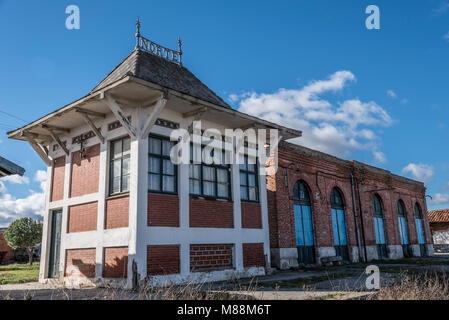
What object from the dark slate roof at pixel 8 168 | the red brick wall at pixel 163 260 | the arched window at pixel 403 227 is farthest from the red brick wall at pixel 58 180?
the arched window at pixel 403 227

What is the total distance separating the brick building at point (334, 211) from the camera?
50.8 feet

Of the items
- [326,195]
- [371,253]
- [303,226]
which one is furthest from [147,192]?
[371,253]

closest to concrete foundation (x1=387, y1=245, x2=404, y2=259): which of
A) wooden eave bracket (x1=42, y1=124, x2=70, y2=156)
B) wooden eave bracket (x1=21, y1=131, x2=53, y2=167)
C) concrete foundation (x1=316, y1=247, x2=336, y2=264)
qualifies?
concrete foundation (x1=316, y1=247, x2=336, y2=264)

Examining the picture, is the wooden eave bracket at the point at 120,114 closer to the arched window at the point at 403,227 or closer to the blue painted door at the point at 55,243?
the blue painted door at the point at 55,243

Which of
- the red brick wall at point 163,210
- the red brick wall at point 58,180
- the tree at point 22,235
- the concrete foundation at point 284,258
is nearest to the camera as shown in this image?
the red brick wall at point 163,210

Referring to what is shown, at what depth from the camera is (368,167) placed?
875 inches

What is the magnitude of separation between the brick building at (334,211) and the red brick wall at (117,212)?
7003mm

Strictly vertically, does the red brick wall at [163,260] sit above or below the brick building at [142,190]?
below

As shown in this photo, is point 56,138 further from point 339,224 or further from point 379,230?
point 379,230

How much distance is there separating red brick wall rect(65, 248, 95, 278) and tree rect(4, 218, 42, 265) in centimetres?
2093

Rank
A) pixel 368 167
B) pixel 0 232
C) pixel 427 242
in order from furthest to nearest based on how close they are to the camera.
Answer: pixel 0 232 < pixel 427 242 < pixel 368 167

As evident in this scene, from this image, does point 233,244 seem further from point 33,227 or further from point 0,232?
point 0,232

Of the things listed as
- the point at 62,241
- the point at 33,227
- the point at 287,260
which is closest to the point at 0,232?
the point at 33,227
